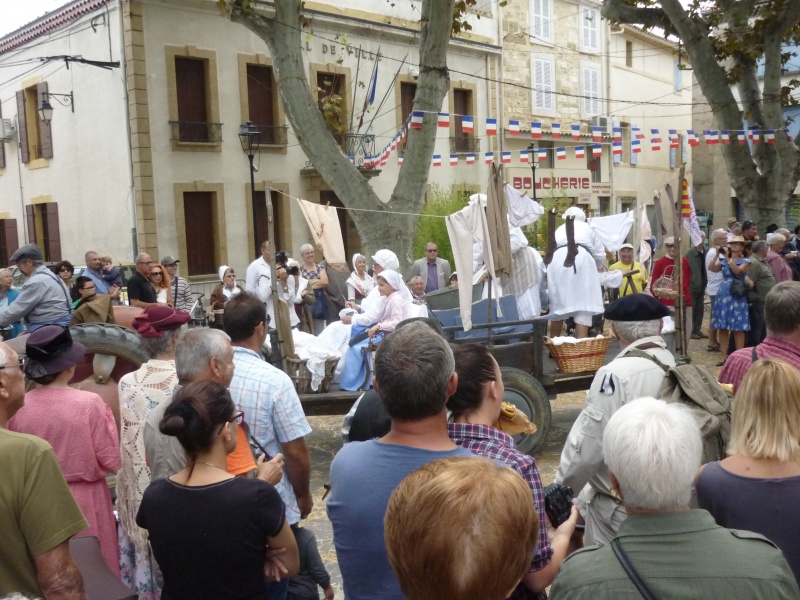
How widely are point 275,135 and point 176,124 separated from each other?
9.25 feet

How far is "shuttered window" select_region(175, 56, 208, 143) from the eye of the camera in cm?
1858

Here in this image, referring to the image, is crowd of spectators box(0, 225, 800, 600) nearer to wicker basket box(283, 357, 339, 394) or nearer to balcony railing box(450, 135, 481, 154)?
wicker basket box(283, 357, 339, 394)

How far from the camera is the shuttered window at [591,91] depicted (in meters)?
29.1

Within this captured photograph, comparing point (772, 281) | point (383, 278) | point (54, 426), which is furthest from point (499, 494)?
point (772, 281)

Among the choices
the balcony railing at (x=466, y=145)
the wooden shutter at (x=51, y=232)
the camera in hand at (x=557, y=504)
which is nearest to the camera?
the camera in hand at (x=557, y=504)

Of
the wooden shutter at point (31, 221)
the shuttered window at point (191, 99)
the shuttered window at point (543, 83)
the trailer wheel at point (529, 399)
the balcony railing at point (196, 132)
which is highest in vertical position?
the shuttered window at point (543, 83)

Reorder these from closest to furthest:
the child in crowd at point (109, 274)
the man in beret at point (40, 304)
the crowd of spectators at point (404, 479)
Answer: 1. the crowd of spectators at point (404, 479)
2. the man in beret at point (40, 304)
3. the child in crowd at point (109, 274)

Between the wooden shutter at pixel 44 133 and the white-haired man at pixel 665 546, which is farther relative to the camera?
the wooden shutter at pixel 44 133

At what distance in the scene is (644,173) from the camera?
3309cm

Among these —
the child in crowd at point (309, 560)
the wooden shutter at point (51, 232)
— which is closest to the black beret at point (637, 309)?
the child in crowd at point (309, 560)

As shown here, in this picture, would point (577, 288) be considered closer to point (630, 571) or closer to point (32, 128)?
point (630, 571)

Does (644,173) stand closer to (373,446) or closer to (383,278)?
(383,278)

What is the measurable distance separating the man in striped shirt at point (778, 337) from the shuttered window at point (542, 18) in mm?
24710

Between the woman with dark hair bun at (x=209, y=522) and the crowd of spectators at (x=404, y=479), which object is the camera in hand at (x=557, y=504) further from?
the woman with dark hair bun at (x=209, y=522)
